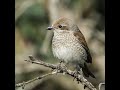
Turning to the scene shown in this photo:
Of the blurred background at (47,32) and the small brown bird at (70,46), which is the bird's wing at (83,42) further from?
the blurred background at (47,32)

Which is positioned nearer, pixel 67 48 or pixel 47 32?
pixel 67 48

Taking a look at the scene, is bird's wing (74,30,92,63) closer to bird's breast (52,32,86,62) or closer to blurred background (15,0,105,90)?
bird's breast (52,32,86,62)

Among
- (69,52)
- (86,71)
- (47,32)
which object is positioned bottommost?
(86,71)

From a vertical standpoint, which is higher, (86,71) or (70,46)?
(70,46)

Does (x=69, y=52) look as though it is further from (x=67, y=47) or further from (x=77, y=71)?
(x=77, y=71)

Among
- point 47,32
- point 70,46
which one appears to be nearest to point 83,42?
point 70,46

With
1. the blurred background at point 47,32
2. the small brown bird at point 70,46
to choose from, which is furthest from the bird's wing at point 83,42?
the blurred background at point 47,32

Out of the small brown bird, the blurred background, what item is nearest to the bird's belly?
the small brown bird

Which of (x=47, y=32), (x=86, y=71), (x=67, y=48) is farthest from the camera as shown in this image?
(x=47, y=32)
